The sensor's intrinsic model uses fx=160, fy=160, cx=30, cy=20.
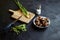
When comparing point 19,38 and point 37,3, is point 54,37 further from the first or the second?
point 37,3

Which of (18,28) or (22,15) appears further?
(22,15)

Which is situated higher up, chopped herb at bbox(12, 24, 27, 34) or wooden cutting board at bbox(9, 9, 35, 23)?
wooden cutting board at bbox(9, 9, 35, 23)

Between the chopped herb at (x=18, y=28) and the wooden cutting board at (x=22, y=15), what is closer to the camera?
the chopped herb at (x=18, y=28)

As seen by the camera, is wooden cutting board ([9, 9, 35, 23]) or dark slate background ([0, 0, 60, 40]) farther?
wooden cutting board ([9, 9, 35, 23])

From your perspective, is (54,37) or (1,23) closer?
(54,37)

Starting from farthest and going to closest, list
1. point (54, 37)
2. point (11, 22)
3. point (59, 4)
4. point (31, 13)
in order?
point (59, 4) → point (31, 13) → point (11, 22) → point (54, 37)

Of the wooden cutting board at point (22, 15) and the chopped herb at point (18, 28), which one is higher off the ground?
the wooden cutting board at point (22, 15)

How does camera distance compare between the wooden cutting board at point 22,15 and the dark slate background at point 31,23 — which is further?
the wooden cutting board at point 22,15

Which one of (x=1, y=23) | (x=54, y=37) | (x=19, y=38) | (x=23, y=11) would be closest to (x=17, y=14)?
(x=23, y=11)
